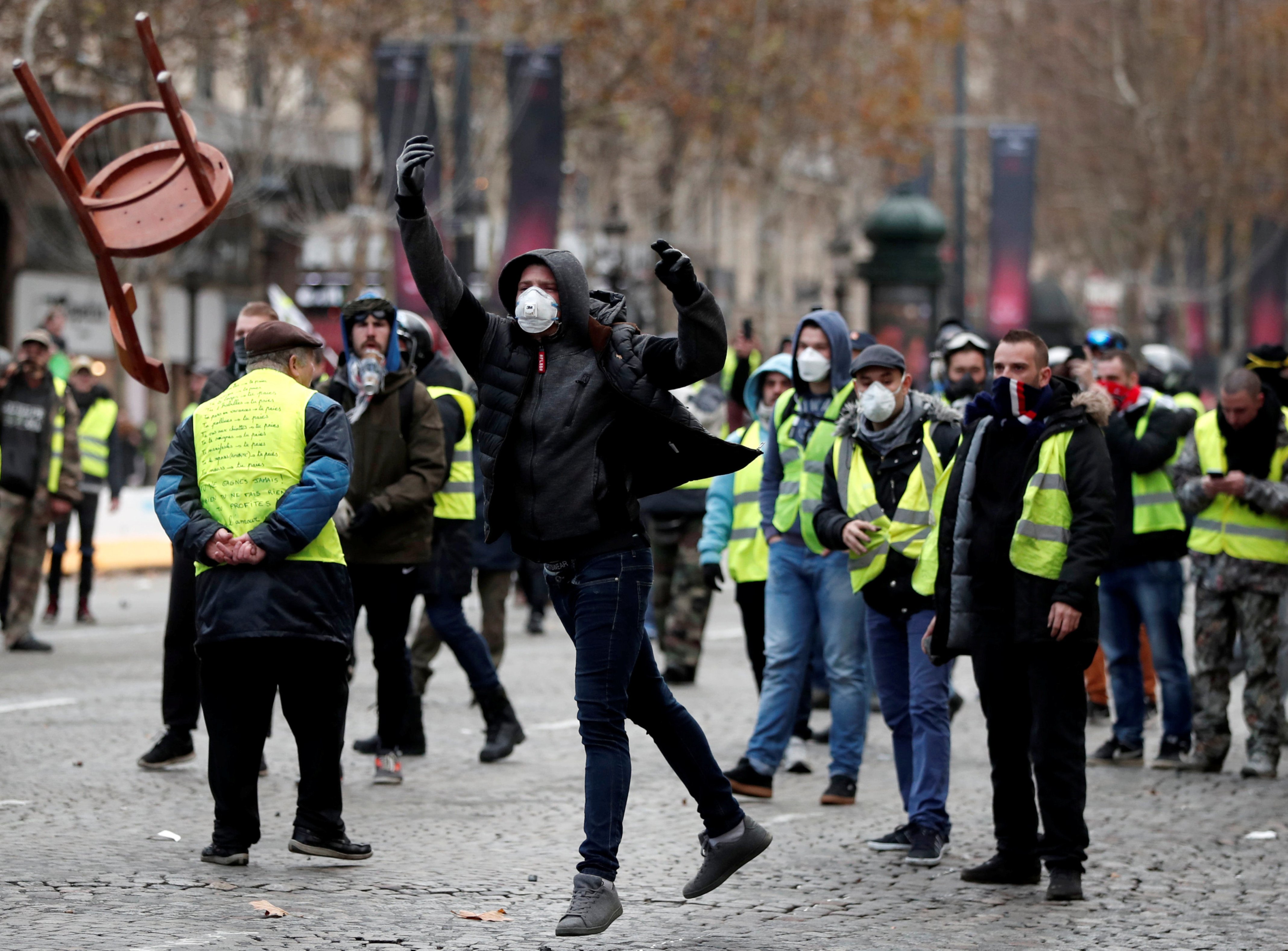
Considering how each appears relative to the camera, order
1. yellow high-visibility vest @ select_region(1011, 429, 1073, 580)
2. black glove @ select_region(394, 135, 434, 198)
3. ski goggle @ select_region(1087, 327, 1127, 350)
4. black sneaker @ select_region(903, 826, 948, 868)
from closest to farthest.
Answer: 1. black glove @ select_region(394, 135, 434, 198)
2. yellow high-visibility vest @ select_region(1011, 429, 1073, 580)
3. black sneaker @ select_region(903, 826, 948, 868)
4. ski goggle @ select_region(1087, 327, 1127, 350)

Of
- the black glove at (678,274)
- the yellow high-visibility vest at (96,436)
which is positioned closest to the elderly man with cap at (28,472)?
the yellow high-visibility vest at (96,436)

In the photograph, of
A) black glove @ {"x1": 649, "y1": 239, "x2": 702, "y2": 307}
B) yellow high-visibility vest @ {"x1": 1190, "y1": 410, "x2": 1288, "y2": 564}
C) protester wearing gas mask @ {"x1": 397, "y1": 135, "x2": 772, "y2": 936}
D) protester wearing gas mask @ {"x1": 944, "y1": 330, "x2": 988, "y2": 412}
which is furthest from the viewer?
protester wearing gas mask @ {"x1": 944, "y1": 330, "x2": 988, "y2": 412}

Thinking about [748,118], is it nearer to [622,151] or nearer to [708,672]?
[622,151]

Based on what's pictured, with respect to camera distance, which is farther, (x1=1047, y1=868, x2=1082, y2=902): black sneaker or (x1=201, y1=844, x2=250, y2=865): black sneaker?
(x1=201, y1=844, x2=250, y2=865): black sneaker

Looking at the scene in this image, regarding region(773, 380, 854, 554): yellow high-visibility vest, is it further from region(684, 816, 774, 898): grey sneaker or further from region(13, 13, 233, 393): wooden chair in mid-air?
region(13, 13, 233, 393): wooden chair in mid-air

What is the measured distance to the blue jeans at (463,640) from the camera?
9.44 metres

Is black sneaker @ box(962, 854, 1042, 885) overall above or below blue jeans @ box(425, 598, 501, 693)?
below

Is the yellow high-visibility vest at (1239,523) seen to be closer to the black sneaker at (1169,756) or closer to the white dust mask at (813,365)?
the black sneaker at (1169,756)

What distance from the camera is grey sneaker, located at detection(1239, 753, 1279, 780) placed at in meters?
9.50

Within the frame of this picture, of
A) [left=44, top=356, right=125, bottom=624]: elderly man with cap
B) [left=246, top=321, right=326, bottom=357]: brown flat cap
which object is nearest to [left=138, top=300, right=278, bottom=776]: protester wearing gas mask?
[left=246, top=321, right=326, bottom=357]: brown flat cap

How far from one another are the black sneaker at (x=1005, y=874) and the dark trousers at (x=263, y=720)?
2147mm

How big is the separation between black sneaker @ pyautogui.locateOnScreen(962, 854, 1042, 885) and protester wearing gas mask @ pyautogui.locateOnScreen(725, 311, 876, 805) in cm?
147

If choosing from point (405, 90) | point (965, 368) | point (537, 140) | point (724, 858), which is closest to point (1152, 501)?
point (965, 368)

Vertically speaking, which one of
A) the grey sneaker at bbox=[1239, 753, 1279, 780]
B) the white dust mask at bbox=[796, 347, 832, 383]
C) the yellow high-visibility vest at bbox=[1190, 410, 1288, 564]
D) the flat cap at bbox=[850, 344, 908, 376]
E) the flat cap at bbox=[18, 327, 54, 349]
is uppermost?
the flat cap at bbox=[18, 327, 54, 349]
